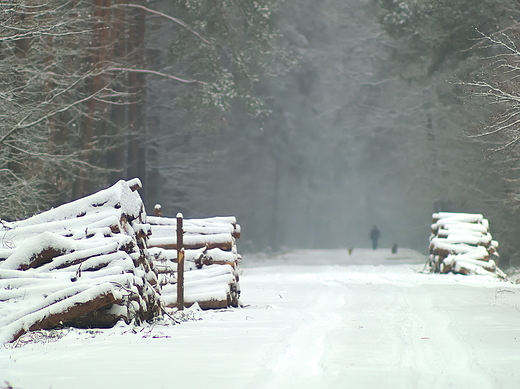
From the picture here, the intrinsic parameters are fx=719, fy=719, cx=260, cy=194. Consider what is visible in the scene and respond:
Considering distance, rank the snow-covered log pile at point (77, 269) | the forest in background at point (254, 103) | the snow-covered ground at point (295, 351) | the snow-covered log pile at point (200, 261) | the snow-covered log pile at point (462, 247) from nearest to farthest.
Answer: the snow-covered ground at point (295, 351) < the snow-covered log pile at point (77, 269) < the snow-covered log pile at point (200, 261) < the forest in background at point (254, 103) < the snow-covered log pile at point (462, 247)

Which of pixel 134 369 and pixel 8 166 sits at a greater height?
pixel 8 166

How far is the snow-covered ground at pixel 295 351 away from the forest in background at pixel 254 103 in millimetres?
5856

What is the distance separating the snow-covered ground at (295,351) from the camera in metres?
5.21

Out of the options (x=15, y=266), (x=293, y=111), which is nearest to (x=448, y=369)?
(x=15, y=266)

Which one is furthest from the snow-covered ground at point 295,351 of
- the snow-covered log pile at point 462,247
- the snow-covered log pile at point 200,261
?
the snow-covered log pile at point 462,247

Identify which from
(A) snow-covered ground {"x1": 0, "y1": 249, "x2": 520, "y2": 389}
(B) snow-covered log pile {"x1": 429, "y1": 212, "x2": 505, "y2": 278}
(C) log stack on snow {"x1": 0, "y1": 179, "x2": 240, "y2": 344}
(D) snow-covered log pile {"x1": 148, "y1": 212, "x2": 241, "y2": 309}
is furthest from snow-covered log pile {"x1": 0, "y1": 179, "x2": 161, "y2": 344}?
(B) snow-covered log pile {"x1": 429, "y1": 212, "x2": 505, "y2": 278}

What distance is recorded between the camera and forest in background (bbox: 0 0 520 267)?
17.0 metres

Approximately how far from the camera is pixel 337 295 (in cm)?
1370

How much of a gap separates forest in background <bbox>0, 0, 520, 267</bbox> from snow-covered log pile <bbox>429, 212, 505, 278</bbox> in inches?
76.4

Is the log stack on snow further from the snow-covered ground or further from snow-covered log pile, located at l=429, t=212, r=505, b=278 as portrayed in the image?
snow-covered log pile, located at l=429, t=212, r=505, b=278

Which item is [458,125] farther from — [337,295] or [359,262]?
[337,295]

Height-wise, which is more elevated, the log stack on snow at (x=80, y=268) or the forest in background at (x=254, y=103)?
the forest in background at (x=254, y=103)

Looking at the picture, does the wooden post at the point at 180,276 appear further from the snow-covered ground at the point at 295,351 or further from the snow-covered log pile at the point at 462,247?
the snow-covered log pile at the point at 462,247

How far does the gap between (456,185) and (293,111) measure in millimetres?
19484
